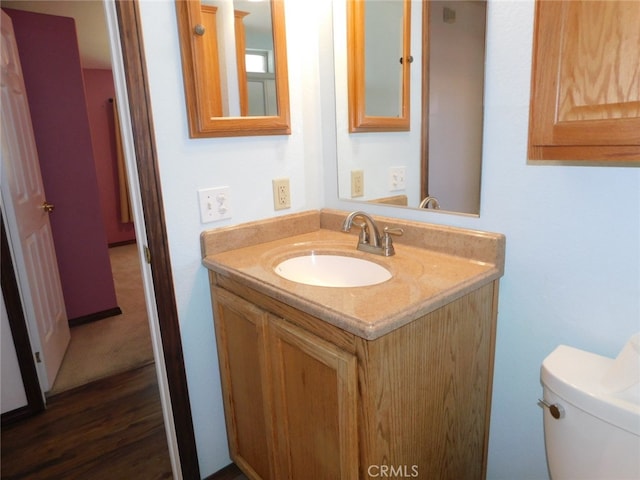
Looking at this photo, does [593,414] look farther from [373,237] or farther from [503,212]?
[373,237]

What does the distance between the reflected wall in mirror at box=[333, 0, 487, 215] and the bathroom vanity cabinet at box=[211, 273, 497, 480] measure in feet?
1.22

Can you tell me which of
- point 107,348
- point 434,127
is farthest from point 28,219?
point 434,127

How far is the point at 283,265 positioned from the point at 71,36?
2.38 meters

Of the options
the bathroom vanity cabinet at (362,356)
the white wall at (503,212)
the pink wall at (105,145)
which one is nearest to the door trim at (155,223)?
the white wall at (503,212)

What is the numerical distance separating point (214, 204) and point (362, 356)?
0.78 meters

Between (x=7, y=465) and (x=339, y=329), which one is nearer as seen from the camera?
(x=339, y=329)

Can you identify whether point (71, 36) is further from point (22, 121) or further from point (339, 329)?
point (339, 329)

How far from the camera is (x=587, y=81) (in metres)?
0.69

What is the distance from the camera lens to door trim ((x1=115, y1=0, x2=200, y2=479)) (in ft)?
3.69

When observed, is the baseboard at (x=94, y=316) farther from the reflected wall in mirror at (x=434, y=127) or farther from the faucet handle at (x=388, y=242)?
the faucet handle at (x=388, y=242)

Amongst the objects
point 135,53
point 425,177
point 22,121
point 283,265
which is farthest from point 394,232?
point 22,121

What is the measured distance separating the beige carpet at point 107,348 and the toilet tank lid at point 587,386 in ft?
7.15

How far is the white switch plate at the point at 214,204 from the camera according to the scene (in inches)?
53.5

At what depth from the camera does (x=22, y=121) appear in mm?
2205
